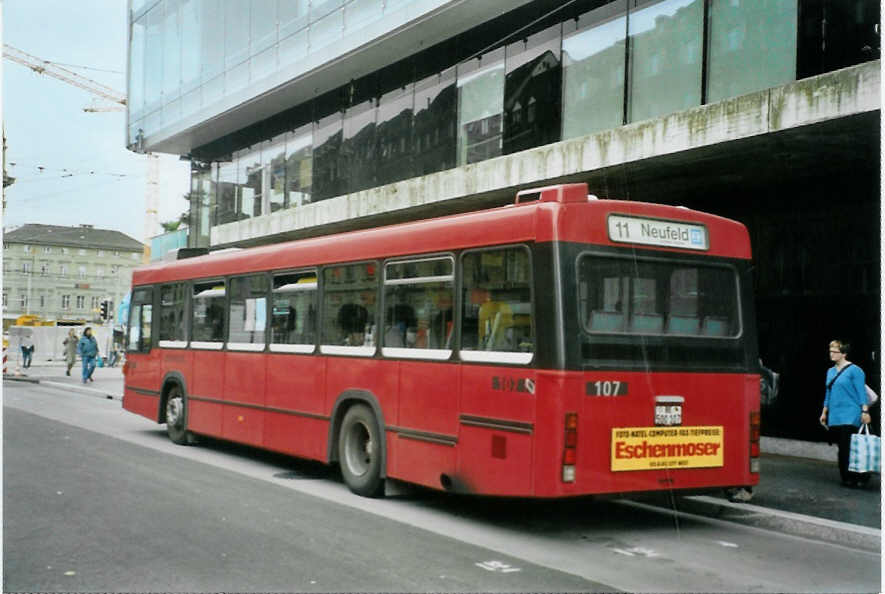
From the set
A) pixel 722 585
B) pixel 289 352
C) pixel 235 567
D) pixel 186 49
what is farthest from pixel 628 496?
pixel 186 49

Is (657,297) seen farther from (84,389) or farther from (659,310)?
(84,389)

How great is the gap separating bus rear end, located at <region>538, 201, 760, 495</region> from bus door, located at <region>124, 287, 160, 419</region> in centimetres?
892

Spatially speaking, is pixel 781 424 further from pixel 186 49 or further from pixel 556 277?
pixel 186 49

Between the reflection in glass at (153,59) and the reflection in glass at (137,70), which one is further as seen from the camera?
the reflection in glass at (137,70)

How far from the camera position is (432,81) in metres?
19.9

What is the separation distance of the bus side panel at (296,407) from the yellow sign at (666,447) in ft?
12.5

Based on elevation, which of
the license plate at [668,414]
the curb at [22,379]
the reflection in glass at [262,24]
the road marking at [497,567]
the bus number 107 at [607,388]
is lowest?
the curb at [22,379]

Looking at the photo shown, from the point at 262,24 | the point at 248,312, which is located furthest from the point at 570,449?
the point at 262,24

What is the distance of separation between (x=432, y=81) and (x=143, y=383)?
27.9 ft

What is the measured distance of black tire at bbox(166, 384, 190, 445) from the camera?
14.1 meters

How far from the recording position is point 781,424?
1423cm

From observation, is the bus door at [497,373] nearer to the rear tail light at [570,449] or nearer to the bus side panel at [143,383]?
the rear tail light at [570,449]

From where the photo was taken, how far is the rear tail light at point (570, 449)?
7.54 metres

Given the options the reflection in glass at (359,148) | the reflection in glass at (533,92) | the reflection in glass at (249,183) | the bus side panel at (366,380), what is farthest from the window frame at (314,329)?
the reflection in glass at (249,183)
